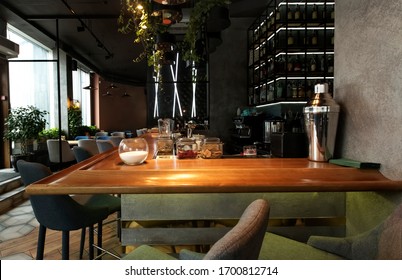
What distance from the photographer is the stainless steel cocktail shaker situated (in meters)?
1.55

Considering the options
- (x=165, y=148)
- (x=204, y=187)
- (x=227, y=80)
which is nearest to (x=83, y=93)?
(x=227, y=80)

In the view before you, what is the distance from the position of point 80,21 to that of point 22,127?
2515 mm

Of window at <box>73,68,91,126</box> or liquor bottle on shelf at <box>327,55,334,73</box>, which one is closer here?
liquor bottle on shelf at <box>327,55,334,73</box>

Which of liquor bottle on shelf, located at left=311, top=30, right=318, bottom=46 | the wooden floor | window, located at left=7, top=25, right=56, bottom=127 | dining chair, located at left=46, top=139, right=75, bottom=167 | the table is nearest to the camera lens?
the table

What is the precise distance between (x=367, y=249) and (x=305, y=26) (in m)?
3.71

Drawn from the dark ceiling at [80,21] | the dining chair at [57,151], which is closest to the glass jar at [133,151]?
the dark ceiling at [80,21]

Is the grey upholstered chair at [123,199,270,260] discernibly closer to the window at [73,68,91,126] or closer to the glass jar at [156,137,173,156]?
the glass jar at [156,137,173,156]

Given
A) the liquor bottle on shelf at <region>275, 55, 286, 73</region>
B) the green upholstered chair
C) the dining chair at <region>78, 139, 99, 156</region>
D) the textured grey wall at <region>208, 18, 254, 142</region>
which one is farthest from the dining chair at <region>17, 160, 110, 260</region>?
the textured grey wall at <region>208, 18, 254, 142</region>

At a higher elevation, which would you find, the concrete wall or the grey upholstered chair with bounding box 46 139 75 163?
the concrete wall

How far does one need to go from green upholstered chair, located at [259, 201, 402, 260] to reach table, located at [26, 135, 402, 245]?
182 mm

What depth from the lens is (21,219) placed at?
3.43 metres

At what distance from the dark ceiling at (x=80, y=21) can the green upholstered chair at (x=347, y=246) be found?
5.02m
